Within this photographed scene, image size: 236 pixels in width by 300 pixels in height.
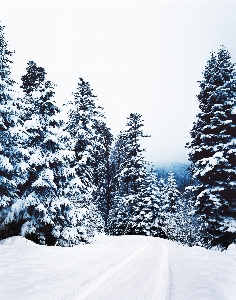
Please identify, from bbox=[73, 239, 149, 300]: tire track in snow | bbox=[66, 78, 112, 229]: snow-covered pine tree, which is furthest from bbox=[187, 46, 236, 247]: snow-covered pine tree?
bbox=[66, 78, 112, 229]: snow-covered pine tree

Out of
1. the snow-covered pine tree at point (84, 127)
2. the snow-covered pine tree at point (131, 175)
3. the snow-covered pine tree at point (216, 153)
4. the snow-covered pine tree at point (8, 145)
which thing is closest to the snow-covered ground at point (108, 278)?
the snow-covered pine tree at point (8, 145)

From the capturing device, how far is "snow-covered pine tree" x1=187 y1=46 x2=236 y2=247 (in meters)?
13.2

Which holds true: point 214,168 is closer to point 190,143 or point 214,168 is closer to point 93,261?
point 190,143

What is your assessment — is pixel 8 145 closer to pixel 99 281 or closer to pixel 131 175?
pixel 99 281

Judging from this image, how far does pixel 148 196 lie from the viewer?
26641 millimetres

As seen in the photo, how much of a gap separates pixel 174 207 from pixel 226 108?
3537 cm

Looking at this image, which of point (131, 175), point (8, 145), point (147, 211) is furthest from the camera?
point (131, 175)

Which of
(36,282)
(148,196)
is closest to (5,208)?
(36,282)

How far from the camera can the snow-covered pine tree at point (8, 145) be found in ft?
36.0

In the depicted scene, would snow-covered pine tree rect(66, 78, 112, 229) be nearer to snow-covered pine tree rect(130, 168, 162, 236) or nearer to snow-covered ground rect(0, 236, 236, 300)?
snow-covered pine tree rect(130, 168, 162, 236)

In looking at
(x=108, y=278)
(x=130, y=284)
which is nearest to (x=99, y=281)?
(x=108, y=278)

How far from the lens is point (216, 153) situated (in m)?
13.6

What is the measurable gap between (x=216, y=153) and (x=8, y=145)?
1190 cm

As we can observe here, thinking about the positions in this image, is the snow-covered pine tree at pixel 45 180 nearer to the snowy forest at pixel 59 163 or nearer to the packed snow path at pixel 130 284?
the snowy forest at pixel 59 163
